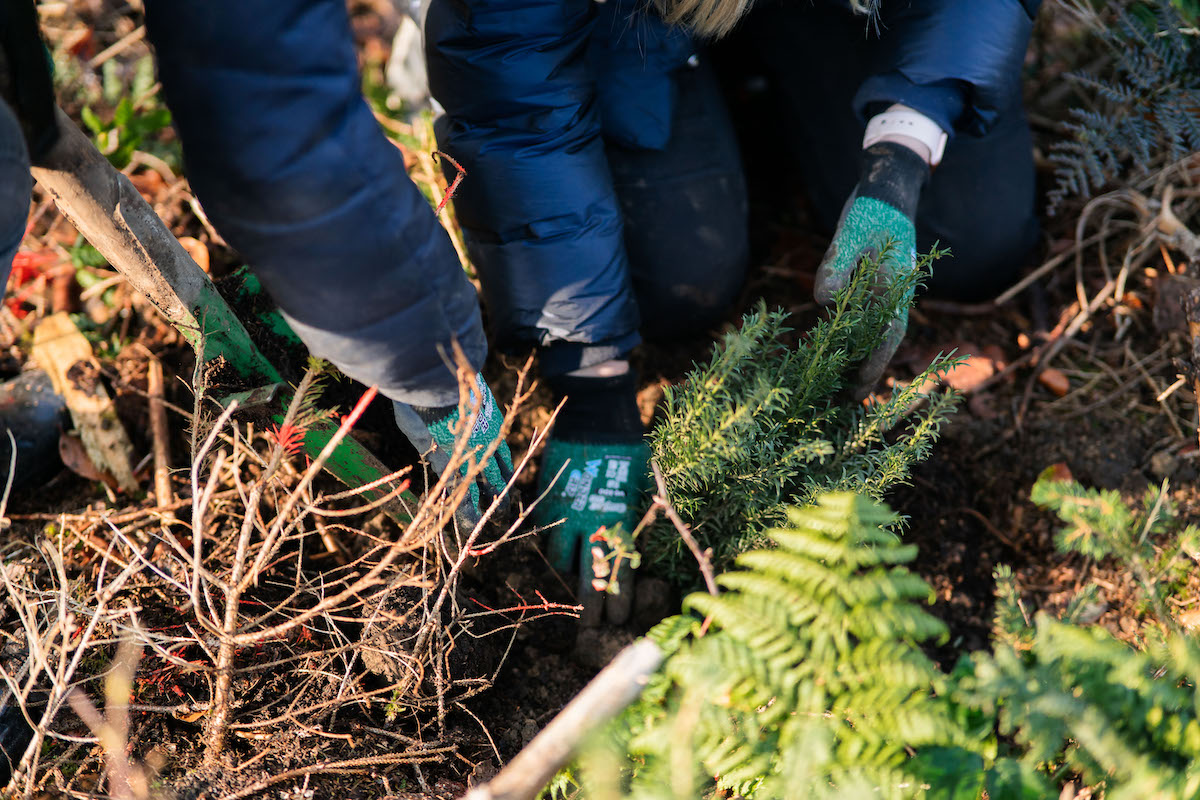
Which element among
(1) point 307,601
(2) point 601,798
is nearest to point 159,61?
(1) point 307,601

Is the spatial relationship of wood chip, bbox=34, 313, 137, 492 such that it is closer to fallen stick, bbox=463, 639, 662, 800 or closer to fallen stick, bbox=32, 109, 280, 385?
fallen stick, bbox=32, 109, 280, 385

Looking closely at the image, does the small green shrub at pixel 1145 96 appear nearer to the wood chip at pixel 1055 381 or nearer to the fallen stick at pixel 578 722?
the wood chip at pixel 1055 381

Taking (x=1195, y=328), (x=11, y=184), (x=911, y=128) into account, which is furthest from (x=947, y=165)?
(x=11, y=184)

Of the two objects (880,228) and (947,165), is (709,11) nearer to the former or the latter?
(880,228)

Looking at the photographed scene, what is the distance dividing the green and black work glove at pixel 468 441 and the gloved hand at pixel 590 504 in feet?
0.66

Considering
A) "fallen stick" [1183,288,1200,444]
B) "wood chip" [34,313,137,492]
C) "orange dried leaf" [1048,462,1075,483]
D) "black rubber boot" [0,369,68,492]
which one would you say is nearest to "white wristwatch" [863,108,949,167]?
"fallen stick" [1183,288,1200,444]

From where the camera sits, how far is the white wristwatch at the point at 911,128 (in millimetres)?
2119

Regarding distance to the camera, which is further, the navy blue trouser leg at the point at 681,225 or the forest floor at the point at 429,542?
the navy blue trouser leg at the point at 681,225

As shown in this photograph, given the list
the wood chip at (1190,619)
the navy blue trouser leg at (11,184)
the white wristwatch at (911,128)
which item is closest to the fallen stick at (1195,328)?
the wood chip at (1190,619)

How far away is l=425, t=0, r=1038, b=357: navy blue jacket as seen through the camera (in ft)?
6.19

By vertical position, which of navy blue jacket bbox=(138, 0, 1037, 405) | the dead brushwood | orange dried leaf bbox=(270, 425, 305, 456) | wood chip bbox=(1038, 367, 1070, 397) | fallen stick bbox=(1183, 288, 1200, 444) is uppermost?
navy blue jacket bbox=(138, 0, 1037, 405)

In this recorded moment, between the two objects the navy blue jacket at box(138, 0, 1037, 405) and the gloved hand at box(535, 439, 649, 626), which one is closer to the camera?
the navy blue jacket at box(138, 0, 1037, 405)

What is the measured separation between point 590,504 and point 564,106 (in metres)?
1.09

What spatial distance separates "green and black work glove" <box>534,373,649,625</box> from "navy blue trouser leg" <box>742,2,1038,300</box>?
1.19 metres
